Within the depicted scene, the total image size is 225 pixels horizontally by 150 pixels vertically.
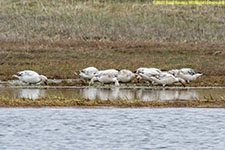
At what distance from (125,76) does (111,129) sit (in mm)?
7458

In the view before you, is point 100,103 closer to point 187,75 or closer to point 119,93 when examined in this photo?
point 119,93

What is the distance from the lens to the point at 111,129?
13.4 metres

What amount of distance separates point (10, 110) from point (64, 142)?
3.84m

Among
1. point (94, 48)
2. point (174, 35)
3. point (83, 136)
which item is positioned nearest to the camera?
point (83, 136)

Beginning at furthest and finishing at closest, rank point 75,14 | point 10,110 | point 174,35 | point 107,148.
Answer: point 75,14
point 174,35
point 10,110
point 107,148

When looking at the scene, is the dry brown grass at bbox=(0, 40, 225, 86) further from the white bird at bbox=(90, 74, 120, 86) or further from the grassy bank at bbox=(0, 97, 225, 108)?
the grassy bank at bbox=(0, 97, 225, 108)

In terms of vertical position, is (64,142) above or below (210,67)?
below

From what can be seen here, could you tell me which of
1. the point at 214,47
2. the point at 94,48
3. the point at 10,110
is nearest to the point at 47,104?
the point at 10,110

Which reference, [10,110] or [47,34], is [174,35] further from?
[10,110]

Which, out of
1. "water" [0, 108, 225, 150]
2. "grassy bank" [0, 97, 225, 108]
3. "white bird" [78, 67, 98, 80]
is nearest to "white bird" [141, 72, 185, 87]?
"white bird" [78, 67, 98, 80]

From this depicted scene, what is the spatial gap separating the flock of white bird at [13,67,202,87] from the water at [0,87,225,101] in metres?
0.47

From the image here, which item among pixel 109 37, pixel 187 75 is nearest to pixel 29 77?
pixel 187 75

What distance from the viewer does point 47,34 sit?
112ft

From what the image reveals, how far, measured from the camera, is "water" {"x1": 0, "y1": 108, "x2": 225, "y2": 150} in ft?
39.0
